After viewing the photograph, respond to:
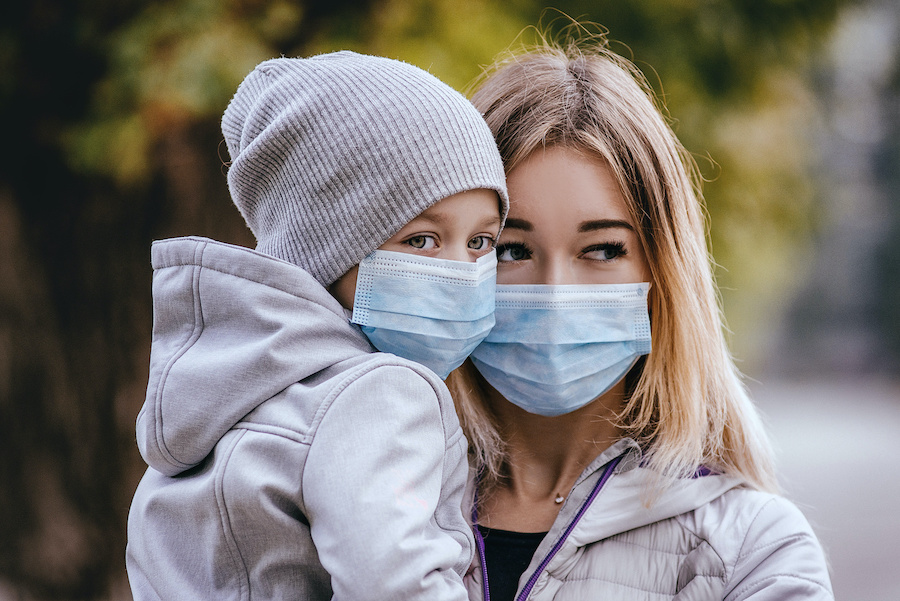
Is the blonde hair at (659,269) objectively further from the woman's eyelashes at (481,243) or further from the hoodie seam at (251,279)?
the hoodie seam at (251,279)

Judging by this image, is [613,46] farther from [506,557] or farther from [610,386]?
[506,557]

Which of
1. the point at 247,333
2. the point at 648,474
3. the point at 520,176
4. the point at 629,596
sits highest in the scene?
the point at 520,176

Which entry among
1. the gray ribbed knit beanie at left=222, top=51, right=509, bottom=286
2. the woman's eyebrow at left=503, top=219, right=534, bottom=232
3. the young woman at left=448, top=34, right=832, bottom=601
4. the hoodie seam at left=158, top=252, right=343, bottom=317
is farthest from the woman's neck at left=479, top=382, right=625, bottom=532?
the hoodie seam at left=158, top=252, right=343, bottom=317

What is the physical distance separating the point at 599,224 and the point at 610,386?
18.2 inches

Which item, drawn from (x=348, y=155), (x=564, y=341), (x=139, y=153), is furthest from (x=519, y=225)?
(x=139, y=153)

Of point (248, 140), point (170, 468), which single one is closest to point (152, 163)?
point (248, 140)

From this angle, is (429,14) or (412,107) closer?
(412,107)

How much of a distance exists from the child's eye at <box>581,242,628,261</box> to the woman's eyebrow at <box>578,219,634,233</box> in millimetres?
56

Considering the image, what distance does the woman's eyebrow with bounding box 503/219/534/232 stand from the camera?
2143 millimetres

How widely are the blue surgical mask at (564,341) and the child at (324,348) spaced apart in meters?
0.20

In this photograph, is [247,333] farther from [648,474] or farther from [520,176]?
[648,474]

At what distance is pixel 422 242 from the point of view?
187 centimetres

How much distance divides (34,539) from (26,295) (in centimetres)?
146

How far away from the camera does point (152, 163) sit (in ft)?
15.6
